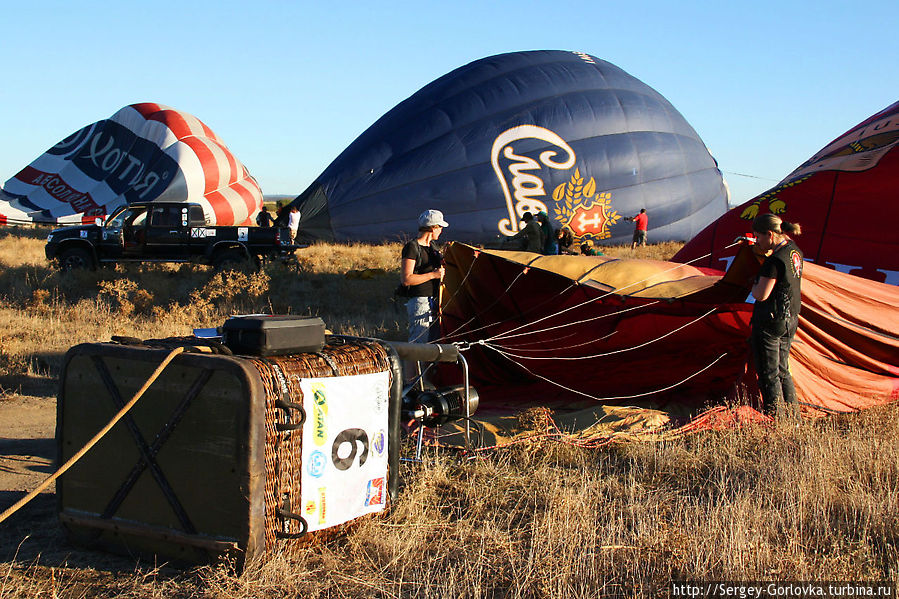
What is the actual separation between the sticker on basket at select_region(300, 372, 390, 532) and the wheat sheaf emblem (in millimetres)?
12378

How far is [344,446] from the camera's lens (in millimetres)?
3436

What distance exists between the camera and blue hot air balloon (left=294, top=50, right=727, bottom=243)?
15578 millimetres

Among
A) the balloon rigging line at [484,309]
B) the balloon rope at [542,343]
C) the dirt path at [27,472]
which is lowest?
the dirt path at [27,472]

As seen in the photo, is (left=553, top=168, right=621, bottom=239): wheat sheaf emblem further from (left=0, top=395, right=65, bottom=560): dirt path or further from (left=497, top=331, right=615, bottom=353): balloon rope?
(left=0, top=395, right=65, bottom=560): dirt path

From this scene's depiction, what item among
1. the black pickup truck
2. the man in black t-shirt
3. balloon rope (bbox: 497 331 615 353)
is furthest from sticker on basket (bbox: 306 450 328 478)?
the black pickup truck

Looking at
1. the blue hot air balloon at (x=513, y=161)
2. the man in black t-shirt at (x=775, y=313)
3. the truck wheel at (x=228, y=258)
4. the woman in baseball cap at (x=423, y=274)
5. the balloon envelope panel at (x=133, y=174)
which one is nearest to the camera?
the man in black t-shirt at (x=775, y=313)

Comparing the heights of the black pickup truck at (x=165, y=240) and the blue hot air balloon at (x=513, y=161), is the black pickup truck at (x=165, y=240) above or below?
below

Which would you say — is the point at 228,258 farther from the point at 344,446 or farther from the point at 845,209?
the point at 344,446

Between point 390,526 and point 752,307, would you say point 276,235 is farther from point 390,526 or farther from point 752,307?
point 390,526

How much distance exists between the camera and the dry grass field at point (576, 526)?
3105mm

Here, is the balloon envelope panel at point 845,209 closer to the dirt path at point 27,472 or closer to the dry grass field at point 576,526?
the dry grass field at point 576,526

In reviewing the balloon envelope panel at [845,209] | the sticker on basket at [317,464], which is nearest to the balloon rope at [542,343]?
the balloon envelope panel at [845,209]

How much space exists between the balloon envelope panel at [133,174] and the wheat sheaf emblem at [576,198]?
37.4 ft

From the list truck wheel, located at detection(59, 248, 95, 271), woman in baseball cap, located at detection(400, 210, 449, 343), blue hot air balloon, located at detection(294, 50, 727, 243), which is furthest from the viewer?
blue hot air balloon, located at detection(294, 50, 727, 243)
